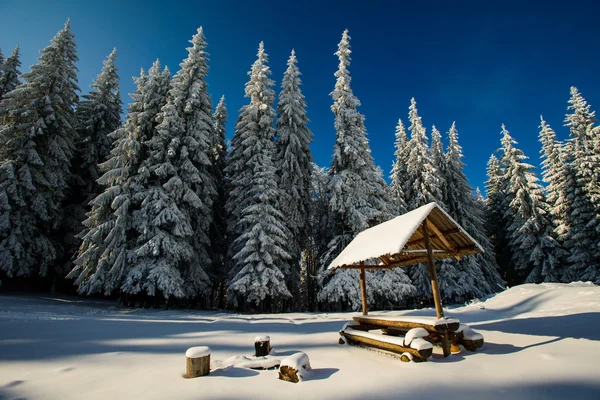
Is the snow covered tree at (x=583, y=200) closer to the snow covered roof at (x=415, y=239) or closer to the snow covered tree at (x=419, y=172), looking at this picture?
the snow covered tree at (x=419, y=172)

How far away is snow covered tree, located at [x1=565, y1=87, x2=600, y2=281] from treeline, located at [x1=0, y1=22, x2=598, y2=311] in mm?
464

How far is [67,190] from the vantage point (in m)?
20.8

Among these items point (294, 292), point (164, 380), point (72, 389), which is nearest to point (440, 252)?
point (164, 380)

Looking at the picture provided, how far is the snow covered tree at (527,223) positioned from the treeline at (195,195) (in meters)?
0.20

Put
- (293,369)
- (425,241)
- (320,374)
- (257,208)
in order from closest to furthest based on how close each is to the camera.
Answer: (293,369) → (320,374) → (425,241) → (257,208)

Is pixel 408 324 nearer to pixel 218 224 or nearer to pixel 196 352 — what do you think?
pixel 196 352

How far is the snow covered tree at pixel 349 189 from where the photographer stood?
18.4 meters

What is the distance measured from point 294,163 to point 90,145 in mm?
15018

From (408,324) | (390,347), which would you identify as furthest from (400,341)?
(408,324)

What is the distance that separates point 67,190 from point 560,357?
2655cm

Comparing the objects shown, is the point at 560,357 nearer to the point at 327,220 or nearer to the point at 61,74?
the point at 327,220

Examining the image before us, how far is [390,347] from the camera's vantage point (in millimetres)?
6461

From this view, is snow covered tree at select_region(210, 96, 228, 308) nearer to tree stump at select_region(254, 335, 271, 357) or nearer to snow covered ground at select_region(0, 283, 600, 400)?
snow covered ground at select_region(0, 283, 600, 400)

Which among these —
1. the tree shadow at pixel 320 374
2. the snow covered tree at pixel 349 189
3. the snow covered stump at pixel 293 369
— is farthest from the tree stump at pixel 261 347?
the snow covered tree at pixel 349 189
